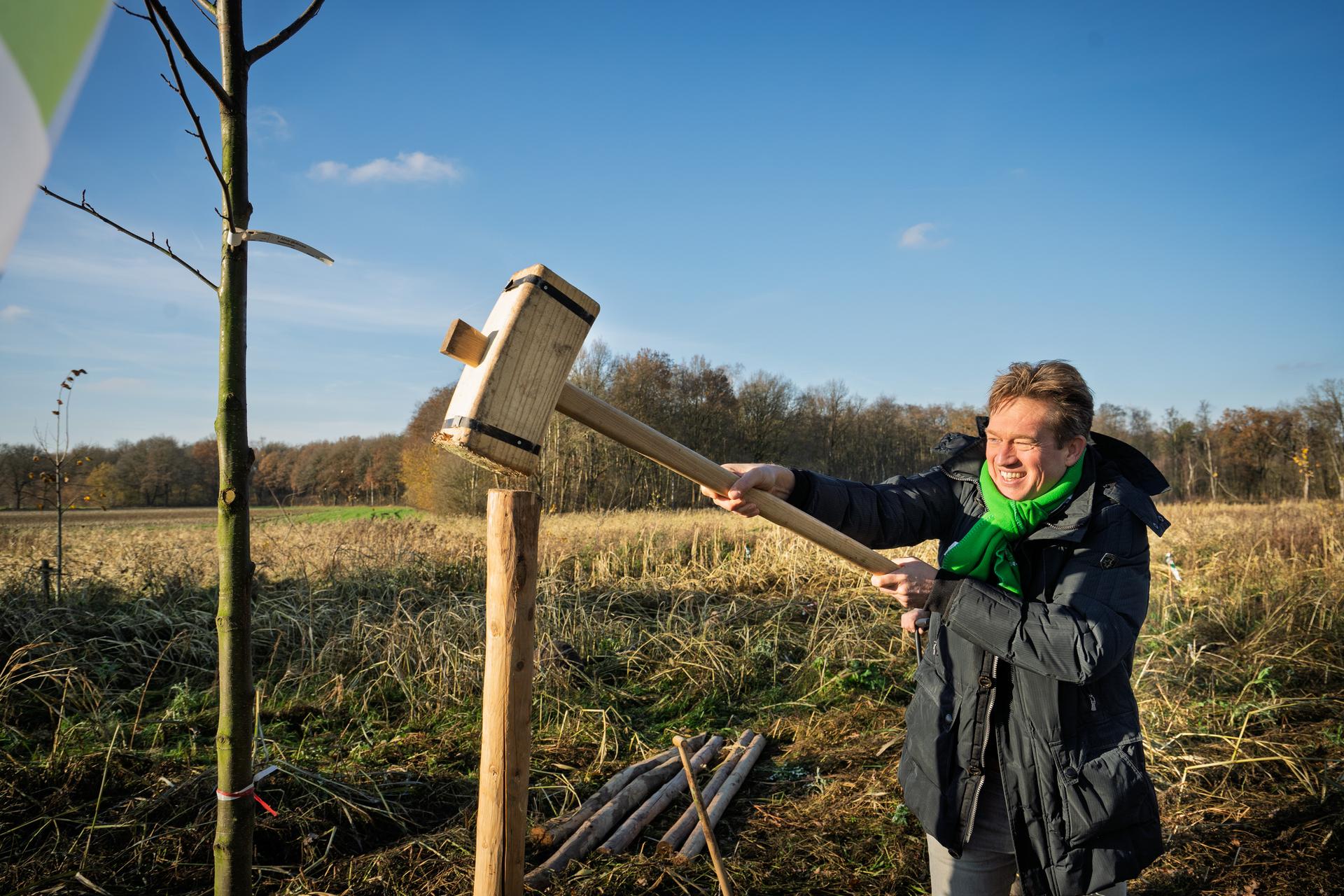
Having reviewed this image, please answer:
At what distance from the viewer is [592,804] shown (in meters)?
3.64

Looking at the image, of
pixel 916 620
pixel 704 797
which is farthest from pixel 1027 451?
pixel 704 797

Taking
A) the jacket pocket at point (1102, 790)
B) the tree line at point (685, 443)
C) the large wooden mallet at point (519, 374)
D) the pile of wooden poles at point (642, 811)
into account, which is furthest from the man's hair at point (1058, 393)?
the tree line at point (685, 443)

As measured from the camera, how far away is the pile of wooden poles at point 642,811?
10.8ft

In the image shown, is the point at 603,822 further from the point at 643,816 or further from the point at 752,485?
the point at 752,485

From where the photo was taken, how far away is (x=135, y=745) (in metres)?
4.18

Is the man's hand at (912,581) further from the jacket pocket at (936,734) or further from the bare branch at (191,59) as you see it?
the bare branch at (191,59)

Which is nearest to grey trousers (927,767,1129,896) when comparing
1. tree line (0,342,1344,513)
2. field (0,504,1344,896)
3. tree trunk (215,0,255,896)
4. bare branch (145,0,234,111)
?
field (0,504,1344,896)

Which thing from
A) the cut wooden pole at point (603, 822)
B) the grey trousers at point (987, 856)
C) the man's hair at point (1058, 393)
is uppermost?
the man's hair at point (1058, 393)

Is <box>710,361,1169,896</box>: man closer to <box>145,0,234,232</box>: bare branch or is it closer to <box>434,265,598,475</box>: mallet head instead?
<box>434,265,598,475</box>: mallet head

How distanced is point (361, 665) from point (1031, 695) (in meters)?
5.02

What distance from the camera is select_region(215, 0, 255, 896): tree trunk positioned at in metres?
1.83

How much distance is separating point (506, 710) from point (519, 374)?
0.88 m

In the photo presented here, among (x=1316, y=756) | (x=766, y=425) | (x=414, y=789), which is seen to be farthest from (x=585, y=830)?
(x=766, y=425)

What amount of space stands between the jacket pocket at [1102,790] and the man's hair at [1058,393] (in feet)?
2.69
